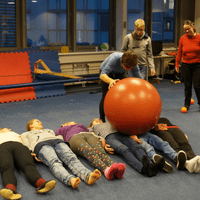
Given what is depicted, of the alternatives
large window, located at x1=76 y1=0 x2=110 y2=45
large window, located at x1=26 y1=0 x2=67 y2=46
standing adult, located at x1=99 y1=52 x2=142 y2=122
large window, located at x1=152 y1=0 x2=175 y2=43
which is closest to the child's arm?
standing adult, located at x1=99 y1=52 x2=142 y2=122

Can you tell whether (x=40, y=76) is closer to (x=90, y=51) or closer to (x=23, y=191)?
(x=90, y=51)

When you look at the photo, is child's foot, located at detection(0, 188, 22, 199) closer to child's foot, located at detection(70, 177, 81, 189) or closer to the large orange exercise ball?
child's foot, located at detection(70, 177, 81, 189)

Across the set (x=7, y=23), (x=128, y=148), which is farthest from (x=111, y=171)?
(x=7, y=23)

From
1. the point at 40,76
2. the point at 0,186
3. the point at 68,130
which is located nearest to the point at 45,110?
the point at 40,76

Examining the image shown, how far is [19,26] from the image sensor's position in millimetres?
7113

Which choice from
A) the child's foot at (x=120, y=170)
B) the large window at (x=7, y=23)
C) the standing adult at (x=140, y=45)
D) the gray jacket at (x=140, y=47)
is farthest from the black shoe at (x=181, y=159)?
the large window at (x=7, y=23)

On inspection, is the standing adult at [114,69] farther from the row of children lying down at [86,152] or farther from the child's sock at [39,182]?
the child's sock at [39,182]

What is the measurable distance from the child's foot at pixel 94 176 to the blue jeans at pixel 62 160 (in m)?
0.06

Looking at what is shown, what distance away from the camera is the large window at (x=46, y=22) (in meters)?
7.39

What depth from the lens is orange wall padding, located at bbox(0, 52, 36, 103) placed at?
6.36 metres

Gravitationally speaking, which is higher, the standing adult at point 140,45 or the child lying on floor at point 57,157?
the standing adult at point 140,45

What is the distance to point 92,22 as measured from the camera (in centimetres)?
839

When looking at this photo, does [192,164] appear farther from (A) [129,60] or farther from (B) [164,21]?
(B) [164,21]

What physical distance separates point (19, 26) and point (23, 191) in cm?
513
